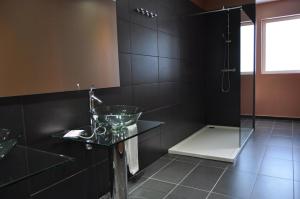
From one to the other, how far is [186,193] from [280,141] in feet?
8.00

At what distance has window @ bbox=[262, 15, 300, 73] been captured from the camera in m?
5.18

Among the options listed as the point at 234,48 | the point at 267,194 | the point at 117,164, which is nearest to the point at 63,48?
the point at 117,164

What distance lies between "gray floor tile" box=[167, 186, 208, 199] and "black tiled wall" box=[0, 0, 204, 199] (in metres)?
0.65

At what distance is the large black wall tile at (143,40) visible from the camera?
2.69 m

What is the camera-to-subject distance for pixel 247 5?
466 cm

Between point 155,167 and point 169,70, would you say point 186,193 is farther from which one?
point 169,70

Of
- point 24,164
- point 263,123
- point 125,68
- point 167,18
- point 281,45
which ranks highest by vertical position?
point 167,18

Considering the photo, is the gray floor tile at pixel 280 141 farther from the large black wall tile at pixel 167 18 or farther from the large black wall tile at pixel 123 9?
the large black wall tile at pixel 123 9

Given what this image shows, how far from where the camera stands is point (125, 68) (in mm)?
2557

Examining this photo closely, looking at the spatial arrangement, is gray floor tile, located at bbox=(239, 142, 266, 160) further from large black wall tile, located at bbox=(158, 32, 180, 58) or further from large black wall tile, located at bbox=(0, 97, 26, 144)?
large black wall tile, located at bbox=(0, 97, 26, 144)

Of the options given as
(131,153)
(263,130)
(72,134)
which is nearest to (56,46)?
(72,134)

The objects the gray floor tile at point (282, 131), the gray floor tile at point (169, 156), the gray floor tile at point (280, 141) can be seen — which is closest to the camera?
the gray floor tile at point (169, 156)

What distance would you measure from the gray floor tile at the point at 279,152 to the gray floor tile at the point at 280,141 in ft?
0.55

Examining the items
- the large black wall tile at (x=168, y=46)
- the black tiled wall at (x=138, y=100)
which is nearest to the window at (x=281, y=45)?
the black tiled wall at (x=138, y=100)
